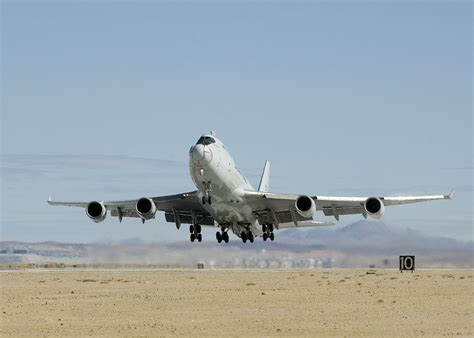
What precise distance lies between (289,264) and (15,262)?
3728 cm

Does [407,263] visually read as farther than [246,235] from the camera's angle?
Yes

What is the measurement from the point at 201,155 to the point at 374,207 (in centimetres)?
1348

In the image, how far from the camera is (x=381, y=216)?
6281cm

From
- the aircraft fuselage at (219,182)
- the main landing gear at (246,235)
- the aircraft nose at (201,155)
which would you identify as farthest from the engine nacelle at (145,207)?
the aircraft nose at (201,155)

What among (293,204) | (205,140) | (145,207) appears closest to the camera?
(205,140)

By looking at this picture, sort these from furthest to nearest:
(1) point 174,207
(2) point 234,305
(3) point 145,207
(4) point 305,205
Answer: (1) point 174,207
(3) point 145,207
(4) point 305,205
(2) point 234,305

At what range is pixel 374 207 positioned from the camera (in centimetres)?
6272

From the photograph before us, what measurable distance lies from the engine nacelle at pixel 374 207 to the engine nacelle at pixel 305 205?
3557 millimetres

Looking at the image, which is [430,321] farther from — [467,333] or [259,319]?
[259,319]

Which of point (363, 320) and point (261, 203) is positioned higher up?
point (261, 203)

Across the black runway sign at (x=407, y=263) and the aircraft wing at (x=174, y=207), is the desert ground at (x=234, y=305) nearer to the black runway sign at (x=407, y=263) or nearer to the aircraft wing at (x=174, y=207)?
the aircraft wing at (x=174, y=207)

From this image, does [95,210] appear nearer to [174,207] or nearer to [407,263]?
[174,207]

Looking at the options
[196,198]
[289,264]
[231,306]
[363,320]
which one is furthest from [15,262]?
[363,320]

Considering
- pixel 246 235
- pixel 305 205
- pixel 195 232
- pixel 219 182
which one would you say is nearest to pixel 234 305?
pixel 219 182
